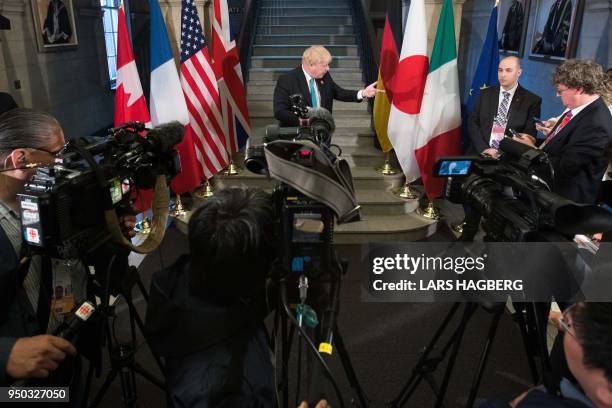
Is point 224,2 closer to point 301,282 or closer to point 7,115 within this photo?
point 7,115

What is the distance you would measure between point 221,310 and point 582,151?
7.92ft

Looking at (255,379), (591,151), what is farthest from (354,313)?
(255,379)

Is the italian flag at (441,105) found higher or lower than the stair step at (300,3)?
lower

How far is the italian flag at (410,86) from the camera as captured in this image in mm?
3975

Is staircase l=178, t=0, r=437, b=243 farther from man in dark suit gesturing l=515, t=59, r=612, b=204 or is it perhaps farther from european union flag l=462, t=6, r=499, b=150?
man in dark suit gesturing l=515, t=59, r=612, b=204

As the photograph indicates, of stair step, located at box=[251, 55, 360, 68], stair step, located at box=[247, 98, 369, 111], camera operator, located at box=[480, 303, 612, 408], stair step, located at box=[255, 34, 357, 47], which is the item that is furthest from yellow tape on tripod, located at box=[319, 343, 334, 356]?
stair step, located at box=[255, 34, 357, 47]

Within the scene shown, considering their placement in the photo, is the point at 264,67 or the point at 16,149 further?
the point at 264,67

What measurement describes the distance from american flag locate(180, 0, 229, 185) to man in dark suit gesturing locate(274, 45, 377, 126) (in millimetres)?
777

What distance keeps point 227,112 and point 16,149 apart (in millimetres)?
3200

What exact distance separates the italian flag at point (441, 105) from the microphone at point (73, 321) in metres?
3.20

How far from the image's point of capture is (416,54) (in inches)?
158

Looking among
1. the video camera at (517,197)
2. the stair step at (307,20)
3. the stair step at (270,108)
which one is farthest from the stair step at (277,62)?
the video camera at (517,197)

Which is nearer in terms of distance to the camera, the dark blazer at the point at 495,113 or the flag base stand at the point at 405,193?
the dark blazer at the point at 495,113

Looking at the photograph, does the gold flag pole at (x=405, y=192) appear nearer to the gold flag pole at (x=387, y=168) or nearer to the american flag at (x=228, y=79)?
the gold flag pole at (x=387, y=168)
